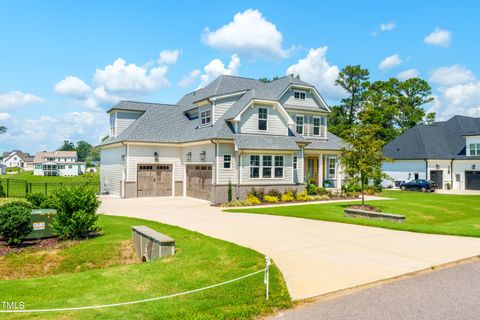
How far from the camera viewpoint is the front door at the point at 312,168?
106 feet

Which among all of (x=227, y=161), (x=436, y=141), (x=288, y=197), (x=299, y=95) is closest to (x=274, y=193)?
(x=288, y=197)

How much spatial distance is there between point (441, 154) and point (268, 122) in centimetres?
2621

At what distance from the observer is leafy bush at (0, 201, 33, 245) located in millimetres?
12055

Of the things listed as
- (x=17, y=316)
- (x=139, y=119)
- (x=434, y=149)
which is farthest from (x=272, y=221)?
(x=434, y=149)

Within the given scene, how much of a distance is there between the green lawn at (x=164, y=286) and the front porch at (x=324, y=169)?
22.0 meters

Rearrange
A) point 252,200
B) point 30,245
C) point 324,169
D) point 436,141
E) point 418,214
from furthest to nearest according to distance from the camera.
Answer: point 436,141
point 324,169
point 252,200
point 418,214
point 30,245

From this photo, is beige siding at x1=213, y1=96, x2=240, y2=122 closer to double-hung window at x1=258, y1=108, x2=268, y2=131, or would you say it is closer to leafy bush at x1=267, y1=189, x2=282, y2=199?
double-hung window at x1=258, y1=108, x2=268, y2=131

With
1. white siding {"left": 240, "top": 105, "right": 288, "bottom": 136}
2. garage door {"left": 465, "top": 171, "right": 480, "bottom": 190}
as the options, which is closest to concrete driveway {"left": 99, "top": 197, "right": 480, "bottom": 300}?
white siding {"left": 240, "top": 105, "right": 288, "bottom": 136}

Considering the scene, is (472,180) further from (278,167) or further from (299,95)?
(278,167)

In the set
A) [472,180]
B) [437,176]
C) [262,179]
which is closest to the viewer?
[262,179]

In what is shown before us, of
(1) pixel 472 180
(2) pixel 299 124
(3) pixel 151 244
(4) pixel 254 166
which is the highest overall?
(2) pixel 299 124

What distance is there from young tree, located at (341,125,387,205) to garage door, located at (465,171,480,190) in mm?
27288

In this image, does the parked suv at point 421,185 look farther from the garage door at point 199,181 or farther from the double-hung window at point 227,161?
the garage door at point 199,181

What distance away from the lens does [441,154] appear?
139 ft
